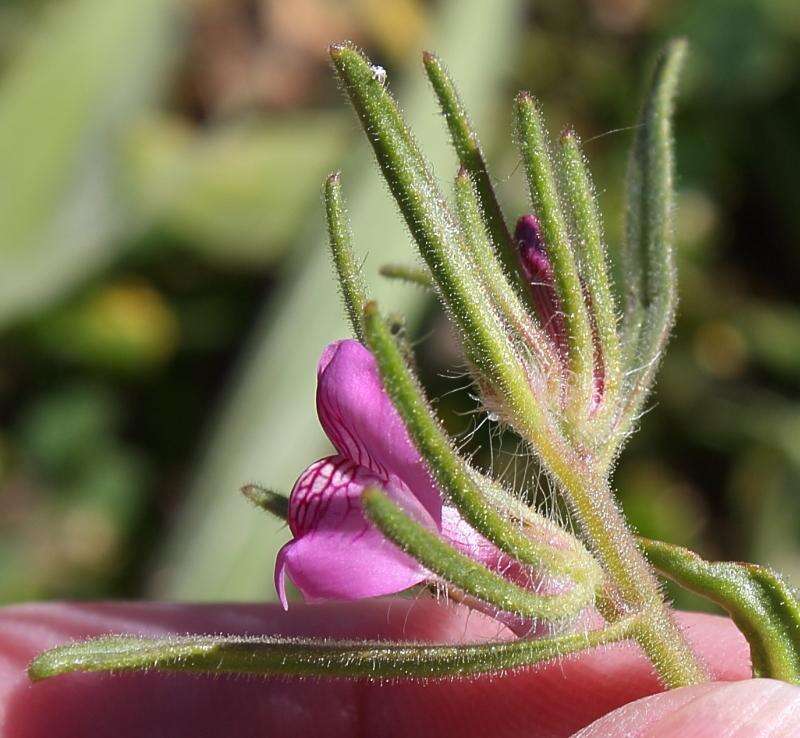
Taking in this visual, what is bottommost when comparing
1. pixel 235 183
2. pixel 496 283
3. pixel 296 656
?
pixel 296 656

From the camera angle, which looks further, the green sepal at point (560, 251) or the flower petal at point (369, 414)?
the green sepal at point (560, 251)

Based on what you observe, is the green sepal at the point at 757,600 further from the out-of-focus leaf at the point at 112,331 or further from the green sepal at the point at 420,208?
the out-of-focus leaf at the point at 112,331

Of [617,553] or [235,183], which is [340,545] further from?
[235,183]

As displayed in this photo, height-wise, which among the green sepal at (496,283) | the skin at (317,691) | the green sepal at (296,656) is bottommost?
the skin at (317,691)

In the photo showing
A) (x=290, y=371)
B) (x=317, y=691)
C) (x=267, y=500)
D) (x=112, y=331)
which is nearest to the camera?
(x=267, y=500)

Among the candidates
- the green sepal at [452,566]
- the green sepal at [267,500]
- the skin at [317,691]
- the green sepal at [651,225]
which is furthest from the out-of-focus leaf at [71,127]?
the green sepal at [452,566]

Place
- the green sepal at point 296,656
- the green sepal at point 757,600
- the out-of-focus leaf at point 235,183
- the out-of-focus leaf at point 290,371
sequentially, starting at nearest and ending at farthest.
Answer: the green sepal at point 296,656 < the green sepal at point 757,600 < the out-of-focus leaf at point 290,371 < the out-of-focus leaf at point 235,183

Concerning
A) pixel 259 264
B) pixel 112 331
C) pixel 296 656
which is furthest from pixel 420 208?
pixel 259 264
